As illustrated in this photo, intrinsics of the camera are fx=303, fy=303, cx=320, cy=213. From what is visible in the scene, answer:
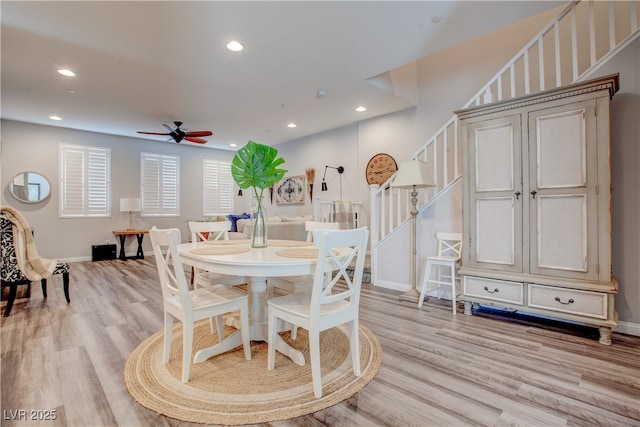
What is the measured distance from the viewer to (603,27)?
353 cm

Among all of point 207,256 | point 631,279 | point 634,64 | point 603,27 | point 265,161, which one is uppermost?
point 603,27

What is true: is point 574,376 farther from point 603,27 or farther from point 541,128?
point 603,27

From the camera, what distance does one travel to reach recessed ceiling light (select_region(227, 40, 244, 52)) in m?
3.03

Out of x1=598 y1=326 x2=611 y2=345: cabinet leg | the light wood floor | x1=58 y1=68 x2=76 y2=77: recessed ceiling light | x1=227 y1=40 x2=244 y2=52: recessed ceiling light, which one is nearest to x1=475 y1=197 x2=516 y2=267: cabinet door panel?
the light wood floor

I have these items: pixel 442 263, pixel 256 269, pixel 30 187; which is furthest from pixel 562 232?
pixel 30 187

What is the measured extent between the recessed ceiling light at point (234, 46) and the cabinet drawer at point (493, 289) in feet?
10.8

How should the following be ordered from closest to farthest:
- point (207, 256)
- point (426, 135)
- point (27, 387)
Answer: point (27, 387) → point (207, 256) → point (426, 135)

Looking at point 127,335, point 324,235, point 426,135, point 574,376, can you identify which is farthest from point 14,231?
point 426,135

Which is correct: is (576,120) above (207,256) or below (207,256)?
above

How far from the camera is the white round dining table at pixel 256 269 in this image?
70.4 inches

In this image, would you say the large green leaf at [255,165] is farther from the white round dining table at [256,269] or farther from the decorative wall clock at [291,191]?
the decorative wall clock at [291,191]

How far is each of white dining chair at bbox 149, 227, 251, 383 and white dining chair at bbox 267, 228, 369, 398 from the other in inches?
10.2

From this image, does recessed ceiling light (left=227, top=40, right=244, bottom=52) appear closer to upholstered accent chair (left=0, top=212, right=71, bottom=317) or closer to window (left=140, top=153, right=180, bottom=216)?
upholstered accent chair (left=0, top=212, right=71, bottom=317)

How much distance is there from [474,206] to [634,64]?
5.49 feet
